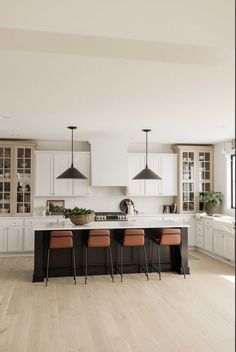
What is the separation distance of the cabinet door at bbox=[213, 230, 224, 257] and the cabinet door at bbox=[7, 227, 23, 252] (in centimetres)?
421

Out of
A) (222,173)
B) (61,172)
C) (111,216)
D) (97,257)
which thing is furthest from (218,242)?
(61,172)

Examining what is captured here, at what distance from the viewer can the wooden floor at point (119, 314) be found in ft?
11.2

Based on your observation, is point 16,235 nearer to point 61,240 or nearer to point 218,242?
point 61,240

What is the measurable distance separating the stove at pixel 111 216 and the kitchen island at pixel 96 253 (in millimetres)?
1265

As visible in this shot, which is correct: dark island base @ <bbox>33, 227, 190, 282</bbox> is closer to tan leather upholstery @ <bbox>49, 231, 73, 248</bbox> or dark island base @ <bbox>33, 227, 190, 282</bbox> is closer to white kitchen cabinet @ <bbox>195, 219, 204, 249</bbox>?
tan leather upholstery @ <bbox>49, 231, 73, 248</bbox>

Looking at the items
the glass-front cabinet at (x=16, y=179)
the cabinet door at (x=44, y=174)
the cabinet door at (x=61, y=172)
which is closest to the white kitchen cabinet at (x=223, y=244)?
the cabinet door at (x=61, y=172)

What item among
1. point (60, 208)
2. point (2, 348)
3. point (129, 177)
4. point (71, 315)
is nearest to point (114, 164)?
point (129, 177)

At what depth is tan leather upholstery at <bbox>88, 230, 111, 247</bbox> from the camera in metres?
5.55

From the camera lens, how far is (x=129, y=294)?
4969 mm

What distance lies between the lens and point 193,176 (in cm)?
845

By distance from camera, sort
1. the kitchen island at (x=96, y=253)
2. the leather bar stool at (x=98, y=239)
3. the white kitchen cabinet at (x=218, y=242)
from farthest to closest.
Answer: the white kitchen cabinet at (x=218, y=242)
the kitchen island at (x=96, y=253)
the leather bar stool at (x=98, y=239)

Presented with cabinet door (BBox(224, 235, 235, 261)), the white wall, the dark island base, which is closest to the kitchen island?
the dark island base

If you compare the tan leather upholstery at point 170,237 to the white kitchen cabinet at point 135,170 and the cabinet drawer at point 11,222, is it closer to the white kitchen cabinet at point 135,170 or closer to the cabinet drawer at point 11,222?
the white kitchen cabinet at point 135,170

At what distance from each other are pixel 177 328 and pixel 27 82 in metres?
3.13
